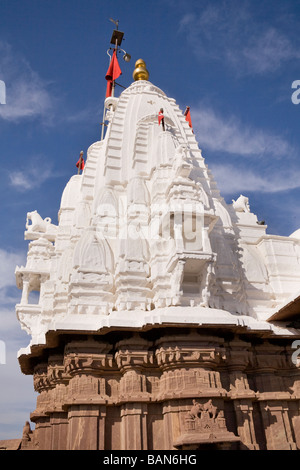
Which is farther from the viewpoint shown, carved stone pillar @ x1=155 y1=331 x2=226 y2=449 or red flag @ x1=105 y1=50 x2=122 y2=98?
red flag @ x1=105 y1=50 x2=122 y2=98

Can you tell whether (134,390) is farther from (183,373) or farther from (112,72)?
(112,72)

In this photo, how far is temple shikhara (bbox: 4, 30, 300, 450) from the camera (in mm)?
8727

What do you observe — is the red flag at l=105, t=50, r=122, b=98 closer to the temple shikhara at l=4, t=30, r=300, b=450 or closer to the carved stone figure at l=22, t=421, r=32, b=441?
the temple shikhara at l=4, t=30, r=300, b=450

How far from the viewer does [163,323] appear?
8914mm

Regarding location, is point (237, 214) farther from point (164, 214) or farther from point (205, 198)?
point (164, 214)

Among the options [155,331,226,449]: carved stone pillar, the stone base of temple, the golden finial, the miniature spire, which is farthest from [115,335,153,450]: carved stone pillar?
the golden finial

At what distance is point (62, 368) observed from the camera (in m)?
10.6

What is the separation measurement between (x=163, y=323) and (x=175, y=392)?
164 cm

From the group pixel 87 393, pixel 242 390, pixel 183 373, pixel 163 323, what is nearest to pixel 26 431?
pixel 87 393

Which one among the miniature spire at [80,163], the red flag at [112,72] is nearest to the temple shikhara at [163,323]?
the miniature spire at [80,163]

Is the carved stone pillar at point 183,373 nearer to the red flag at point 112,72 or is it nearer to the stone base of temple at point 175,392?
the stone base of temple at point 175,392

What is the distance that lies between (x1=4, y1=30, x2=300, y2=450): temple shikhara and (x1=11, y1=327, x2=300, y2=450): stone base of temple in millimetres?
27

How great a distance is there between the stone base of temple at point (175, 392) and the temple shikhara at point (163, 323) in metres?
0.03

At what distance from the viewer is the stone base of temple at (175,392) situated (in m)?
8.45
